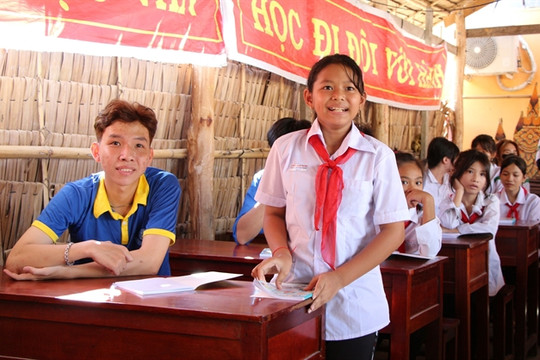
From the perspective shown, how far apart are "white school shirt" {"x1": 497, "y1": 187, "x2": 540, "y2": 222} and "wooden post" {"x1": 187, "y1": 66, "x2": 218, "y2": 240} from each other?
2.61m

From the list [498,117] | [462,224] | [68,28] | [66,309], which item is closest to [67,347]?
[66,309]

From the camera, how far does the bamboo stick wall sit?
11.3ft

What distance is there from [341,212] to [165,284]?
0.60 metres

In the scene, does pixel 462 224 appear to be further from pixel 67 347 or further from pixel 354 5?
pixel 67 347

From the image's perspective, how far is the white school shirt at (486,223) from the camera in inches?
181

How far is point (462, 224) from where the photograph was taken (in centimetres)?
466

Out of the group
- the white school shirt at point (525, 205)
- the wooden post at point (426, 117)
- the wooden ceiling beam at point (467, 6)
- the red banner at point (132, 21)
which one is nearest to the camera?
the red banner at point (132, 21)

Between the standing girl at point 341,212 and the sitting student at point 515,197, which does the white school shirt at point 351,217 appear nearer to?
the standing girl at point 341,212

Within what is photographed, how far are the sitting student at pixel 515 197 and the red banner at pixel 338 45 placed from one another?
1.46 metres

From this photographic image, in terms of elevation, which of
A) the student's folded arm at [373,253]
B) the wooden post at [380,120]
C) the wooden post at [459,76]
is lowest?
the student's folded arm at [373,253]

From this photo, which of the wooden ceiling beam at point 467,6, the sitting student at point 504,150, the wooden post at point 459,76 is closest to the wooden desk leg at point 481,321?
the sitting student at point 504,150

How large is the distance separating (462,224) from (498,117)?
28.9 feet

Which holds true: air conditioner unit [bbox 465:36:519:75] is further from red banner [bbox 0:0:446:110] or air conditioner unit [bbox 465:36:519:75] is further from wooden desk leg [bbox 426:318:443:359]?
wooden desk leg [bbox 426:318:443:359]

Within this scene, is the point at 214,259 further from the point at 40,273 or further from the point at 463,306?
the point at 463,306
